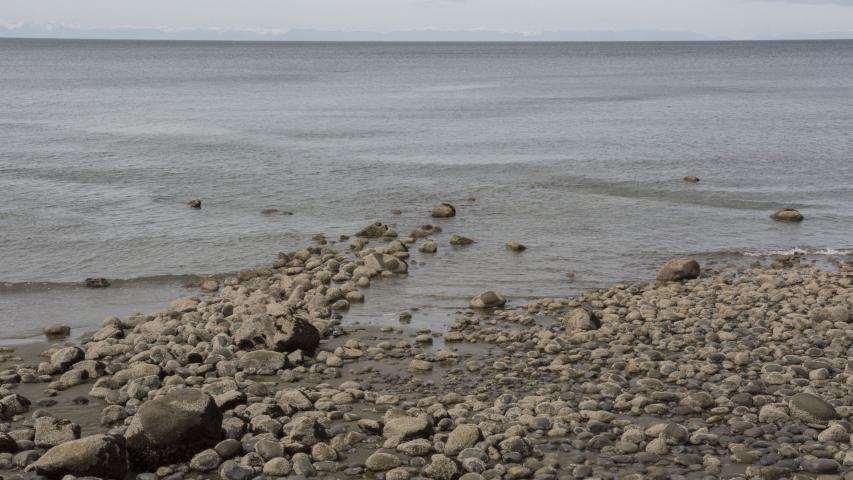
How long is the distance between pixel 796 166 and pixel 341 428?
41632 mm

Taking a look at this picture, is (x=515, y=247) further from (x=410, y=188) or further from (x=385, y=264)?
(x=410, y=188)

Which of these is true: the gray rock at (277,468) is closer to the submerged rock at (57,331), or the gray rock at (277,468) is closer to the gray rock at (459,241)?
the submerged rock at (57,331)

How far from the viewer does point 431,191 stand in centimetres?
4147

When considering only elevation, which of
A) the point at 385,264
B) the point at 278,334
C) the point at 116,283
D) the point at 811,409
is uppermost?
the point at 811,409

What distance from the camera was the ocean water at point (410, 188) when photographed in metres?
28.0

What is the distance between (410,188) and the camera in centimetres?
4222

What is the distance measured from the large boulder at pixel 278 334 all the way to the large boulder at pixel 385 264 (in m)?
7.16

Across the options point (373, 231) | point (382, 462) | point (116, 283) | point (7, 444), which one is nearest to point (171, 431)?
point (7, 444)

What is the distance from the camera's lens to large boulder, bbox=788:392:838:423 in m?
15.0

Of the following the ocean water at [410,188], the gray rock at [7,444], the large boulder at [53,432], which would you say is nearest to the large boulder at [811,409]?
the ocean water at [410,188]

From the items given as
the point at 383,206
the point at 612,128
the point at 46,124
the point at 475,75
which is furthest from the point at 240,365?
the point at 475,75

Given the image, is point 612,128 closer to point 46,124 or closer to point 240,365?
point 46,124

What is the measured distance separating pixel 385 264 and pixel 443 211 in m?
9.25

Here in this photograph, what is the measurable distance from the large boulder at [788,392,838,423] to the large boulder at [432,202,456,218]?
70.6 ft
